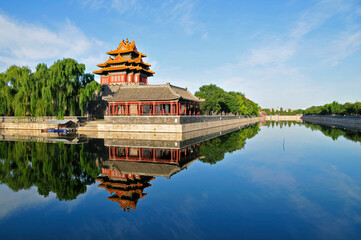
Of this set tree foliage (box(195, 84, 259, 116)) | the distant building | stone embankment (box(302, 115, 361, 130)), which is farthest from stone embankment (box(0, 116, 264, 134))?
stone embankment (box(302, 115, 361, 130))

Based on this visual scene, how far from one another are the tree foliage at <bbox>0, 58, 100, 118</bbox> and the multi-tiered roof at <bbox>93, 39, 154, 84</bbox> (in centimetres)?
742

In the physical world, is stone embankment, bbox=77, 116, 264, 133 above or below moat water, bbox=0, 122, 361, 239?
above

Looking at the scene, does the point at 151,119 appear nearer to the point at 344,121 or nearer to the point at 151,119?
the point at 151,119

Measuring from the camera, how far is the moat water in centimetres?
698

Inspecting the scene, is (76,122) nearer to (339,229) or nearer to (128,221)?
(128,221)

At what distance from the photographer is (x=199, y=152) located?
1980 centimetres

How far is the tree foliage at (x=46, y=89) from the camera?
36.4 m

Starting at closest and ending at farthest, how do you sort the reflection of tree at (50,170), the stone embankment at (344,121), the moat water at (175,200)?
the moat water at (175,200) < the reflection of tree at (50,170) < the stone embankment at (344,121)

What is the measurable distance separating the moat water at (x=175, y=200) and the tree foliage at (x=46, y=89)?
2203cm

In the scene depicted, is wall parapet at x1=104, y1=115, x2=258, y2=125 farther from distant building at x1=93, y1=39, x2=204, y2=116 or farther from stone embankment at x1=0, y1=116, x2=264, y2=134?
distant building at x1=93, y1=39, x2=204, y2=116

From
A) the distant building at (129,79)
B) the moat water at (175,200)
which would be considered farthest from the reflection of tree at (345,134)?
the distant building at (129,79)

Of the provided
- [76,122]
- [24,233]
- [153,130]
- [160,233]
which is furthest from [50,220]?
[76,122]

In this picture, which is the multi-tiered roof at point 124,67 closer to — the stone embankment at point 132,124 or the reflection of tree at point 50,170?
the stone embankment at point 132,124

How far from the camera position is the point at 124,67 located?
1730 inches
